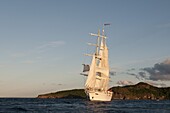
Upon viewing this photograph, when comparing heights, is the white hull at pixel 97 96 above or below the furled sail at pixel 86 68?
below

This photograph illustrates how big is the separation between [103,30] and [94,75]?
40.0m

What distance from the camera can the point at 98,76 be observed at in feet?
564

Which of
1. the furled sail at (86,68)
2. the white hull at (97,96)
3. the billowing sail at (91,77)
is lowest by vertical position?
the white hull at (97,96)

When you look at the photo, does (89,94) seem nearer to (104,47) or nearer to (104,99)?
(104,99)

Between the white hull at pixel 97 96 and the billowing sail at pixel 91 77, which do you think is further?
the white hull at pixel 97 96

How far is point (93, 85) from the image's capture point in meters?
168

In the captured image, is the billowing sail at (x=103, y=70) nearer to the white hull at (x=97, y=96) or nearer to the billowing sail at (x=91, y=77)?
the white hull at (x=97, y=96)

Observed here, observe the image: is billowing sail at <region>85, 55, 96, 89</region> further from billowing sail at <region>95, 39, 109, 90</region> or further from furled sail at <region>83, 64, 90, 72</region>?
furled sail at <region>83, 64, 90, 72</region>

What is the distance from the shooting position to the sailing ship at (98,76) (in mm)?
165500

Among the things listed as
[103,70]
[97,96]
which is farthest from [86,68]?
[97,96]

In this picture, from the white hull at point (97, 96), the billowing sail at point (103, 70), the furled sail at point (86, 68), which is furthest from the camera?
the furled sail at point (86, 68)

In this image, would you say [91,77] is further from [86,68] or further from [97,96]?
[86,68]

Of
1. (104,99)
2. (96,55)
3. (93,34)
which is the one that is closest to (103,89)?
(104,99)

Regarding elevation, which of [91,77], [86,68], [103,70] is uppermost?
[86,68]
